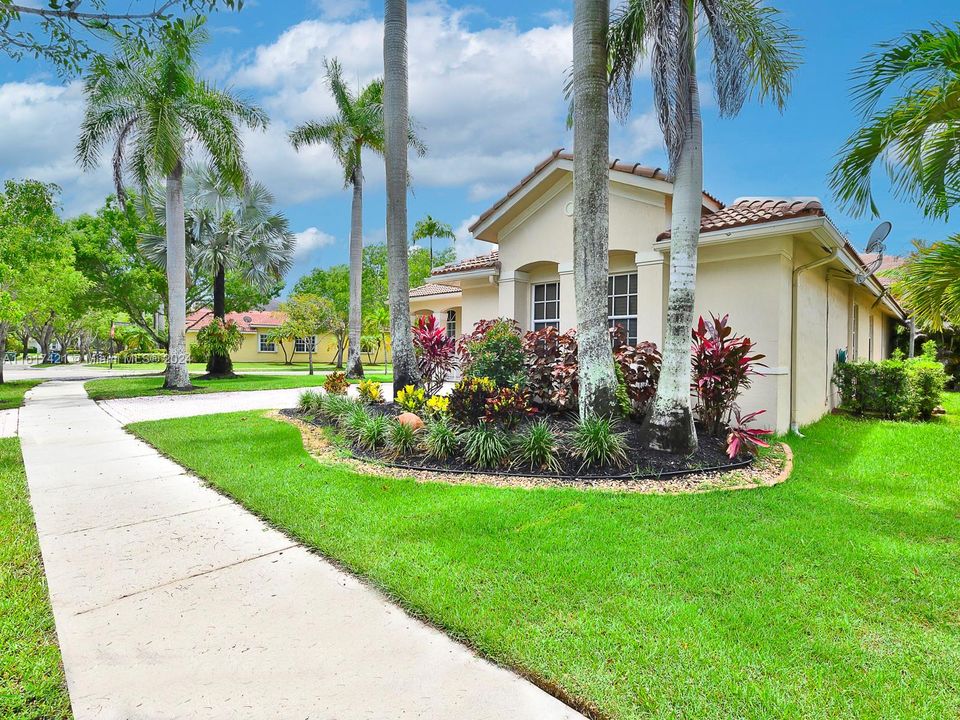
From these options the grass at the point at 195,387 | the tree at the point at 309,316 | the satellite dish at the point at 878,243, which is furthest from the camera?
the tree at the point at 309,316

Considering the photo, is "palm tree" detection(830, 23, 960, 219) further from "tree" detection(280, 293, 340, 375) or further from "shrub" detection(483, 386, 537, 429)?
"tree" detection(280, 293, 340, 375)

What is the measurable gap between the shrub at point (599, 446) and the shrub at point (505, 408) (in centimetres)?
111

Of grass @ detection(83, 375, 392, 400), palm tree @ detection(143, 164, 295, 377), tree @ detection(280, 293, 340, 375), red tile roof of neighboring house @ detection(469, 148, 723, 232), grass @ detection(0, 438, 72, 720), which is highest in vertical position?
palm tree @ detection(143, 164, 295, 377)

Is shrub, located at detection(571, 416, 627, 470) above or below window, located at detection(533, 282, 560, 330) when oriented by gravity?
below

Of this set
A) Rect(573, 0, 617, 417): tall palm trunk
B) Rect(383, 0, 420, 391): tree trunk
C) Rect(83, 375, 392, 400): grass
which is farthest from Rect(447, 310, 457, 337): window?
Rect(573, 0, 617, 417): tall palm trunk

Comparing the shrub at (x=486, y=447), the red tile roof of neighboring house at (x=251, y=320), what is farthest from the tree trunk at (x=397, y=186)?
the red tile roof of neighboring house at (x=251, y=320)

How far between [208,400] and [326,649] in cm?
1348

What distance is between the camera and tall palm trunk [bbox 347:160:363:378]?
21.4 m

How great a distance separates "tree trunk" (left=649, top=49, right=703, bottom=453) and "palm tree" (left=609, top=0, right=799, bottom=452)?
0.01 m

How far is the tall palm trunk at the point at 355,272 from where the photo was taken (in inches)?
842

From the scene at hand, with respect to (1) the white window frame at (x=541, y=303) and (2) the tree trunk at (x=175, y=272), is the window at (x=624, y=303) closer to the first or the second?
(1) the white window frame at (x=541, y=303)

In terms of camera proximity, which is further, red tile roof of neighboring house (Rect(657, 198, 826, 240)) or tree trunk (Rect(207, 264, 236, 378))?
tree trunk (Rect(207, 264, 236, 378))

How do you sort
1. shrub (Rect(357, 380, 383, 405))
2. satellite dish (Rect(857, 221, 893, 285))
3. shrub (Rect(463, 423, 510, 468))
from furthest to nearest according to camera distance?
satellite dish (Rect(857, 221, 893, 285))
shrub (Rect(357, 380, 383, 405))
shrub (Rect(463, 423, 510, 468))

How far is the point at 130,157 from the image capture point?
16000 mm
